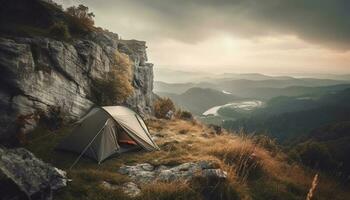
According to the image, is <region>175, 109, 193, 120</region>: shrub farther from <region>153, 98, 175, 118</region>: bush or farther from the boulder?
the boulder

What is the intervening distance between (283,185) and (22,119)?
12.4 metres

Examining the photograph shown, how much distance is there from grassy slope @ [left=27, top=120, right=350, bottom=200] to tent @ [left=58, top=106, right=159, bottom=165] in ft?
1.45

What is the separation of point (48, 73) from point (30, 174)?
10150 millimetres

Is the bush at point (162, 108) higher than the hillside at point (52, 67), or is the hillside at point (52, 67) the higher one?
the hillside at point (52, 67)

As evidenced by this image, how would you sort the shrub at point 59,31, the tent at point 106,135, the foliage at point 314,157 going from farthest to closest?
1. the foliage at point 314,157
2. the shrub at point 59,31
3. the tent at point 106,135

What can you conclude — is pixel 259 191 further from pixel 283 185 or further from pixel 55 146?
pixel 55 146

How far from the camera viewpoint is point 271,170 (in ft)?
34.6

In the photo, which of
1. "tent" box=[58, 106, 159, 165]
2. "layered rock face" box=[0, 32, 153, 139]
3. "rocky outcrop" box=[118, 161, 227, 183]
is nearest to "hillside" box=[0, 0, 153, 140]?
"layered rock face" box=[0, 32, 153, 139]

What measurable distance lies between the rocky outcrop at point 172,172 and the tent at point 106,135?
1.80m

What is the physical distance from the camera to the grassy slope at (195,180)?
7.51 meters

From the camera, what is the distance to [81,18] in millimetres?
21734

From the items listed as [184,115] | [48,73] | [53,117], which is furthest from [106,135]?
[184,115]

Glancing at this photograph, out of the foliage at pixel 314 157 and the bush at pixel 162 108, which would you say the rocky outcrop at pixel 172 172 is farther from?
the bush at pixel 162 108

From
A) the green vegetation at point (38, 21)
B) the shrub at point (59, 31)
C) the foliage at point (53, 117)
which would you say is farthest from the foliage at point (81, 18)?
the foliage at point (53, 117)
